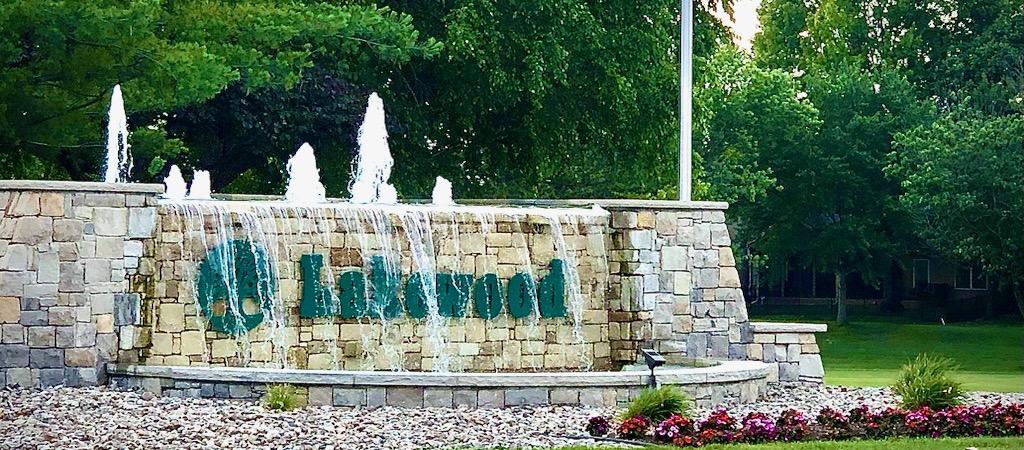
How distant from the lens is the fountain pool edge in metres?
15.3

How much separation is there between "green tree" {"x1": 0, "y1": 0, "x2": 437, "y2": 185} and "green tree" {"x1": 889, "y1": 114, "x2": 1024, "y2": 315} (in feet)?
52.6

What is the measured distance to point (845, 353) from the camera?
1590 inches

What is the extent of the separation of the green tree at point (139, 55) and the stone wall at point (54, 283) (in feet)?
14.7

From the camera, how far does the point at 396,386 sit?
15.4 m

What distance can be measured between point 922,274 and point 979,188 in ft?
50.3

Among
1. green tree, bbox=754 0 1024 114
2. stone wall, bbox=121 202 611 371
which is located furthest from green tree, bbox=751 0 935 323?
stone wall, bbox=121 202 611 371

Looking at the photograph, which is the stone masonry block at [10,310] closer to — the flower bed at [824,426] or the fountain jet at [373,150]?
the flower bed at [824,426]

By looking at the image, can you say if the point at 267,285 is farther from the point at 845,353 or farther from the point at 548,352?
the point at 845,353

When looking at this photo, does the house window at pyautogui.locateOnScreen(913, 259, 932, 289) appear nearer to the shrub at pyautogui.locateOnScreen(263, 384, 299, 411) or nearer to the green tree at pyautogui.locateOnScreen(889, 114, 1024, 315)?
the green tree at pyautogui.locateOnScreen(889, 114, 1024, 315)

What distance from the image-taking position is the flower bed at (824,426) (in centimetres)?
1370

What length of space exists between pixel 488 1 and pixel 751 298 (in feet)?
85.2

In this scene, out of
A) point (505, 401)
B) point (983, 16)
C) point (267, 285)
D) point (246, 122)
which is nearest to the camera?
point (505, 401)

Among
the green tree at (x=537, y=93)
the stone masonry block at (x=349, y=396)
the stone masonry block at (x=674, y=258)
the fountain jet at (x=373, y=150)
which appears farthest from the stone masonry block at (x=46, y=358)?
the green tree at (x=537, y=93)

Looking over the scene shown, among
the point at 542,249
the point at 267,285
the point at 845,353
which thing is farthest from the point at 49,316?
the point at 845,353
